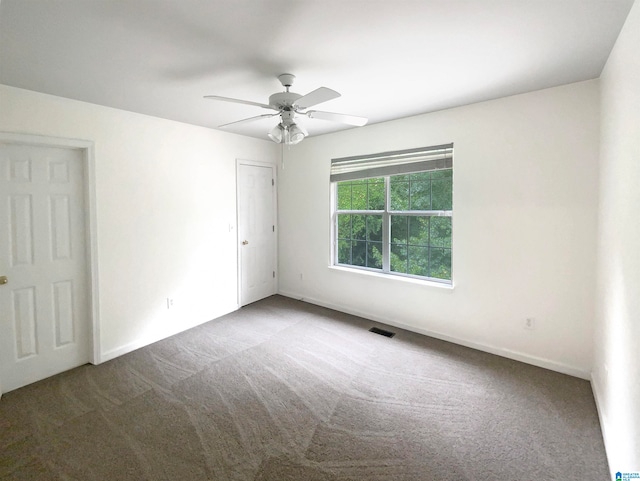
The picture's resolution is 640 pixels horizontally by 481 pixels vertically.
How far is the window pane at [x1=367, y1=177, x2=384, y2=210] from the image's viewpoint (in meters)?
3.93

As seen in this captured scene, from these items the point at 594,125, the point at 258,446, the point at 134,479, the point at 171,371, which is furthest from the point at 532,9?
the point at 171,371

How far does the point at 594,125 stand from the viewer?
2441 millimetres

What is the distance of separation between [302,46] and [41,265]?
2792 millimetres

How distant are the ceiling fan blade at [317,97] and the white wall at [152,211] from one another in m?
2.04

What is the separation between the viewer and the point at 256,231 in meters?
4.64

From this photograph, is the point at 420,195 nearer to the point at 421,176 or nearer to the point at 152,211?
the point at 421,176

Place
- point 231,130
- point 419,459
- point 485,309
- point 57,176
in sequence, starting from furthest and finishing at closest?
point 231,130 → point 485,309 → point 57,176 → point 419,459

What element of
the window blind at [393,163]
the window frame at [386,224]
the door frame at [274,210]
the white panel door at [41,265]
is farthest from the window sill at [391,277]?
the white panel door at [41,265]

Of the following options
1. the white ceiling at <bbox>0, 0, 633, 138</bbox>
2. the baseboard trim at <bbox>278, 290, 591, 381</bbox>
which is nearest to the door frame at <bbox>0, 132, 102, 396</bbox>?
the white ceiling at <bbox>0, 0, 633, 138</bbox>

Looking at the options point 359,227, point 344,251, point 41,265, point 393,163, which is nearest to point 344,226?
point 359,227

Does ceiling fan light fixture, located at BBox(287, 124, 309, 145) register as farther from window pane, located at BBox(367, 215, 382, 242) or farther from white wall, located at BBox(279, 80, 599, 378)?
window pane, located at BBox(367, 215, 382, 242)

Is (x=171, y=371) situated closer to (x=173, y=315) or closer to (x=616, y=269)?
(x=173, y=315)

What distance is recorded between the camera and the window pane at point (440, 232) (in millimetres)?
3402

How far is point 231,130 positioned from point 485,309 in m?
3.65
